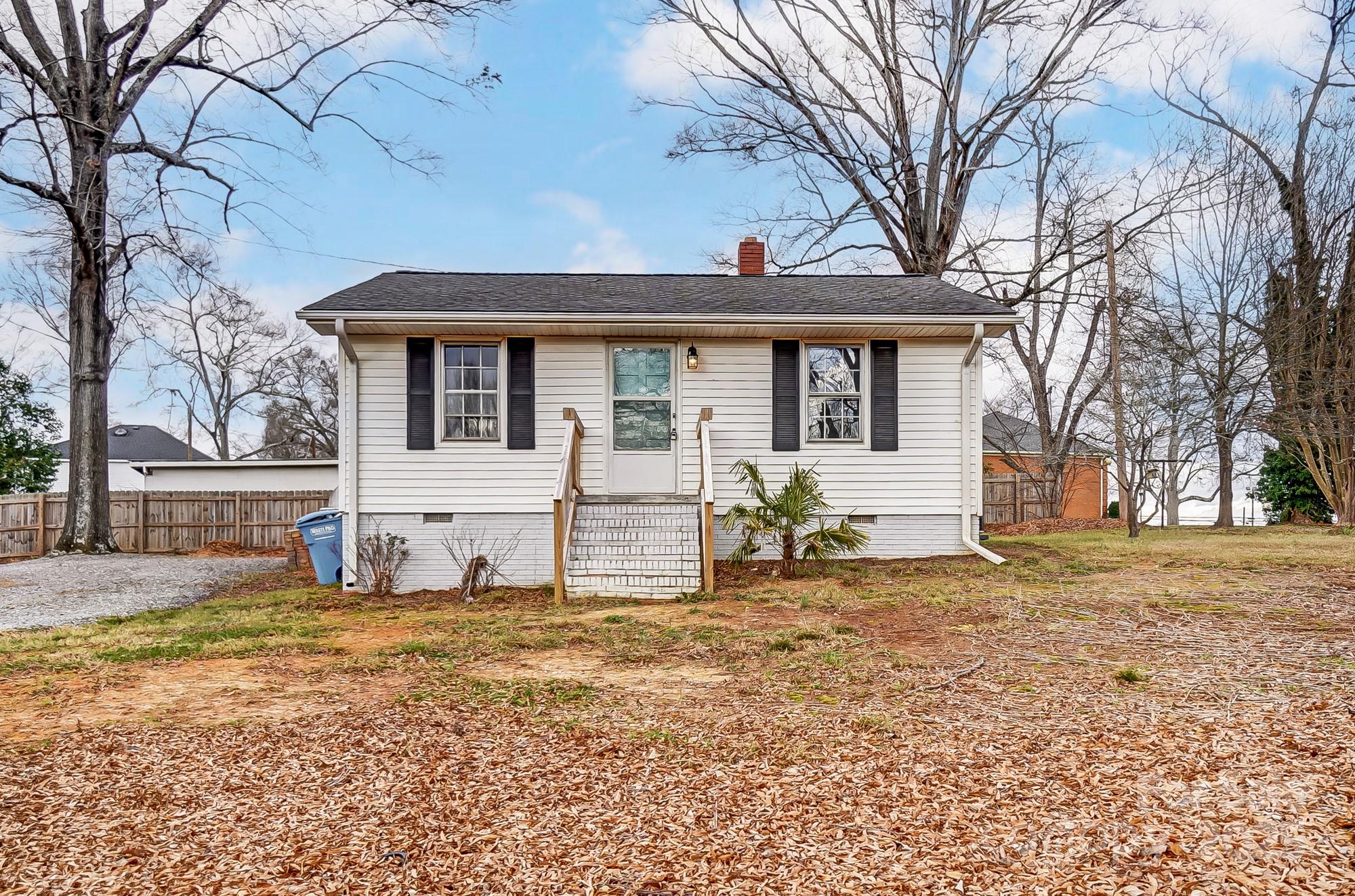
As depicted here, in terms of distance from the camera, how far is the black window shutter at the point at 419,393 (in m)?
9.30

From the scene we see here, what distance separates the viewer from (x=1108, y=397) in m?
18.0

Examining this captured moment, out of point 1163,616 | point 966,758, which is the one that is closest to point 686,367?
point 1163,616

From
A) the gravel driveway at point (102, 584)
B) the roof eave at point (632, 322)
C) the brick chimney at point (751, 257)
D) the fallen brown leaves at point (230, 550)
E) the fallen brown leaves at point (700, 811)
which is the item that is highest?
the brick chimney at point (751, 257)

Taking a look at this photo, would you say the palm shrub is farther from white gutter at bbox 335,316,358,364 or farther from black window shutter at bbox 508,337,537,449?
white gutter at bbox 335,316,358,364

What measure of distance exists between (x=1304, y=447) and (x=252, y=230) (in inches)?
832

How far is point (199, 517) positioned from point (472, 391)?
11.4 metres

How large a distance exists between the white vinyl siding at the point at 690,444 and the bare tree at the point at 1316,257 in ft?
31.2

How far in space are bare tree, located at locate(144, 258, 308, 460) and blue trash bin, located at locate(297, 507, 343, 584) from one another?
20412 mm

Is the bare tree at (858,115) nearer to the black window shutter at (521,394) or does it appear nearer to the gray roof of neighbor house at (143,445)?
the black window shutter at (521,394)

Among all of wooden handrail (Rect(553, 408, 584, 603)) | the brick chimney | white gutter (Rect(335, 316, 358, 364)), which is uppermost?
the brick chimney

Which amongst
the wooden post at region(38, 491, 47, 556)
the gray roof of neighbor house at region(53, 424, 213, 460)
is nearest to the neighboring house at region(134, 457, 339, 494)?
the wooden post at region(38, 491, 47, 556)

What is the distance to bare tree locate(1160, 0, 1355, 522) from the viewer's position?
49.2 feet

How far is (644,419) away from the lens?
32.0 ft

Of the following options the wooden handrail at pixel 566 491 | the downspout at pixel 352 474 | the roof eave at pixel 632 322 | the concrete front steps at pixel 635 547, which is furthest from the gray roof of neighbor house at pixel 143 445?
the concrete front steps at pixel 635 547
